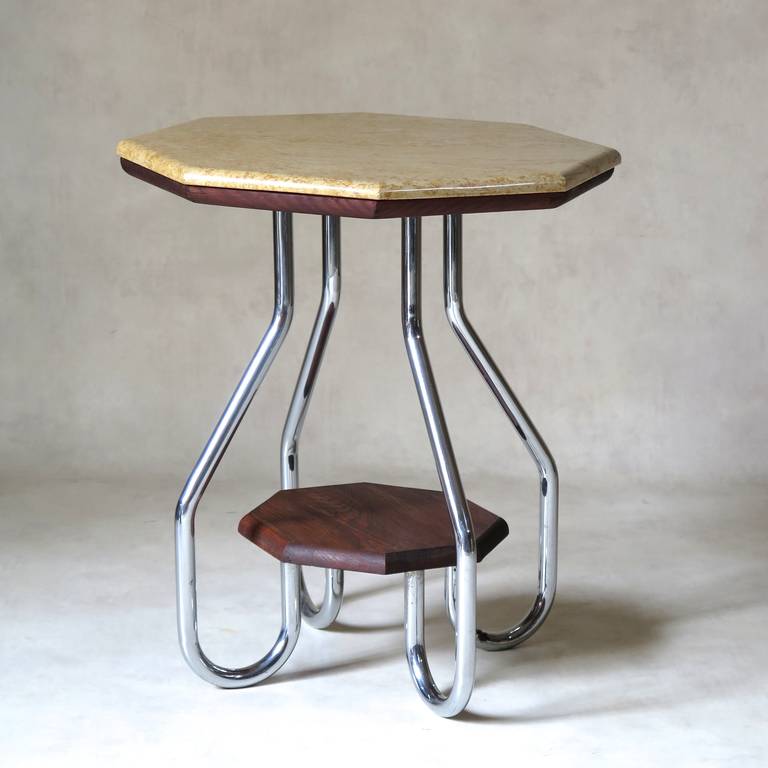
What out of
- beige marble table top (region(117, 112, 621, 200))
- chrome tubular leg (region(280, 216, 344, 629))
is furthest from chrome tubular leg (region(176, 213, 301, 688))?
beige marble table top (region(117, 112, 621, 200))

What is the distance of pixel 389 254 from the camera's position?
13.4 ft

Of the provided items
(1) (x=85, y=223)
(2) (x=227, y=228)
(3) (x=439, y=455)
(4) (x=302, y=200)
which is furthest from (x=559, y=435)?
(4) (x=302, y=200)

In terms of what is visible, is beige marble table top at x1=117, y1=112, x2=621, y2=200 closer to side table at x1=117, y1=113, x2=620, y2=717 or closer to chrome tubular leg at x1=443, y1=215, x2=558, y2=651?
side table at x1=117, y1=113, x2=620, y2=717

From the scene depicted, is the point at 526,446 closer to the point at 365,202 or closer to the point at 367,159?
the point at 367,159

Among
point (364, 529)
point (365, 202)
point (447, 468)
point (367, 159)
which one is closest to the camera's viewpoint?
point (365, 202)

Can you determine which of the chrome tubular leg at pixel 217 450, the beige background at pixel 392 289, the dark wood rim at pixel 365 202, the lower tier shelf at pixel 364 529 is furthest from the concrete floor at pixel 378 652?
the dark wood rim at pixel 365 202

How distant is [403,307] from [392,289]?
1760 millimetres

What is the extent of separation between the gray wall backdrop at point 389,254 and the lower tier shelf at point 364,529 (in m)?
1.45

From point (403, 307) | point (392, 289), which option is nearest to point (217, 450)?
point (403, 307)

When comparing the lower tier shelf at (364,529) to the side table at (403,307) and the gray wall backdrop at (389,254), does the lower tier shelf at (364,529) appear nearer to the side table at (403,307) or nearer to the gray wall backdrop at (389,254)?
the side table at (403,307)

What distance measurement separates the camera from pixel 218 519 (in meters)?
3.76

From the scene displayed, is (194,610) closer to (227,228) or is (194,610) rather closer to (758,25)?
(227,228)

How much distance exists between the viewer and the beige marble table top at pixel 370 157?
1.93m

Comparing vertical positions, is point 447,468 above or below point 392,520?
above
